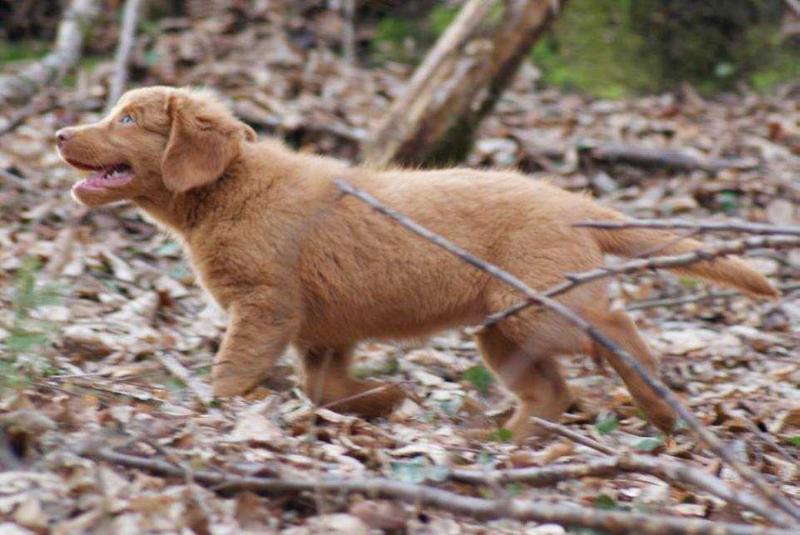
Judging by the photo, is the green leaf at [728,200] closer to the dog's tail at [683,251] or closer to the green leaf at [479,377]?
the dog's tail at [683,251]

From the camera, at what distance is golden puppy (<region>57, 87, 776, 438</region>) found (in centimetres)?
541

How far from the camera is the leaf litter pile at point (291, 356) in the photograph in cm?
377

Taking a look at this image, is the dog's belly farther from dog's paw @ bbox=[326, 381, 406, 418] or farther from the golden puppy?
dog's paw @ bbox=[326, 381, 406, 418]

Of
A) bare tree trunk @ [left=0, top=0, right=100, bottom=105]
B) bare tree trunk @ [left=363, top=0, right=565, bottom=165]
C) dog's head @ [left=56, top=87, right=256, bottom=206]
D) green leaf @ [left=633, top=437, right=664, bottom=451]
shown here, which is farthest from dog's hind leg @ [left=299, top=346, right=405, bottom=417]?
bare tree trunk @ [left=0, top=0, right=100, bottom=105]

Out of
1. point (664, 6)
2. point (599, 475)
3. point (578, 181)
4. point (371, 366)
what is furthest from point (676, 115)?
point (599, 475)

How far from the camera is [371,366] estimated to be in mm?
6480

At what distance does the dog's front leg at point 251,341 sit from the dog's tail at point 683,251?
61.0 inches

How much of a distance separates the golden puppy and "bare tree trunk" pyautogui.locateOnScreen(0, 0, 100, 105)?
11.6ft

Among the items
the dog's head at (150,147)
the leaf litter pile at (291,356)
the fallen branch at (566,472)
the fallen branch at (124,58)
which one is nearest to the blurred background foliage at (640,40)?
the leaf litter pile at (291,356)

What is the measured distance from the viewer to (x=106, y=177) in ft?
18.7

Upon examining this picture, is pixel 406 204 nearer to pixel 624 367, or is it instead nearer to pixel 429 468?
pixel 624 367

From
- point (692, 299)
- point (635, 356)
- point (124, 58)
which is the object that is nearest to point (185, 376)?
point (635, 356)

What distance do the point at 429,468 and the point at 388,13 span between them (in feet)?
27.2

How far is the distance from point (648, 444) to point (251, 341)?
187cm
